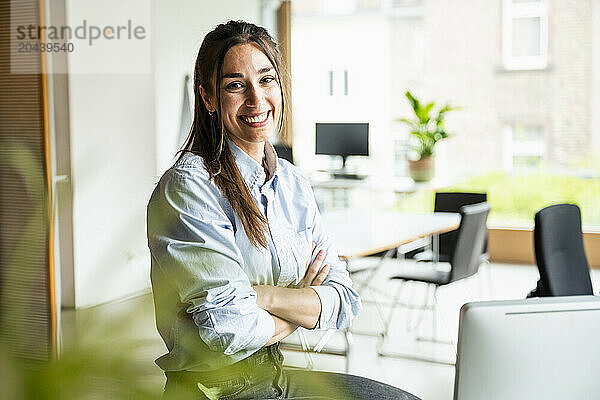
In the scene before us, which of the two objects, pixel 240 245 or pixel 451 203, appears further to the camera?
pixel 451 203

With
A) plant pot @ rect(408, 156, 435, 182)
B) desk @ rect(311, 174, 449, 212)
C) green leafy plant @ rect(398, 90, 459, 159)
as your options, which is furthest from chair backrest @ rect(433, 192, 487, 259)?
green leafy plant @ rect(398, 90, 459, 159)

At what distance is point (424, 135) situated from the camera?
7090 mm

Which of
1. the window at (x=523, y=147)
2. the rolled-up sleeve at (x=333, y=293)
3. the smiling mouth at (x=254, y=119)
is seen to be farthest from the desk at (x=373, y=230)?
the window at (x=523, y=147)

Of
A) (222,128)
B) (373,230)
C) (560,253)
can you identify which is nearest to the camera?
(222,128)

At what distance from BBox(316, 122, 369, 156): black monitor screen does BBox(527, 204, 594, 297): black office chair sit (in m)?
4.65

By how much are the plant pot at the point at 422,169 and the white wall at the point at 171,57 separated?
2445mm

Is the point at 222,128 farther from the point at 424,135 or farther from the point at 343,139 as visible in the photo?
the point at 343,139

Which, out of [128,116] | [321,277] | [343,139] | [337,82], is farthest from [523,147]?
[321,277]

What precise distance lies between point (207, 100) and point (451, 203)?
3751 mm

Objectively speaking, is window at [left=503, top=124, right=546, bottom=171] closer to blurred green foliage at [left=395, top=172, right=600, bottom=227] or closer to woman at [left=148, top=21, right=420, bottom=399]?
blurred green foliage at [left=395, top=172, right=600, bottom=227]

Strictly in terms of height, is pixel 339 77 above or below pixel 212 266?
above

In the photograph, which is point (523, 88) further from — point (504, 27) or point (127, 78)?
point (127, 78)

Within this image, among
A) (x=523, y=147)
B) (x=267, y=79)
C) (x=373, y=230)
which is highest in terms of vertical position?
(x=267, y=79)

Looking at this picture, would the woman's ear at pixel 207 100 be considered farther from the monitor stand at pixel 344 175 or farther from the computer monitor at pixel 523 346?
the monitor stand at pixel 344 175
